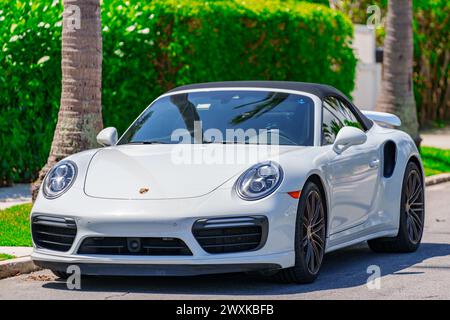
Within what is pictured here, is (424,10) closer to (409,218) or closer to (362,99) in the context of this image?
(362,99)

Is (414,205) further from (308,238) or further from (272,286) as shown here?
(272,286)

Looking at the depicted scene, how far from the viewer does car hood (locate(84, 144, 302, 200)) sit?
8914mm

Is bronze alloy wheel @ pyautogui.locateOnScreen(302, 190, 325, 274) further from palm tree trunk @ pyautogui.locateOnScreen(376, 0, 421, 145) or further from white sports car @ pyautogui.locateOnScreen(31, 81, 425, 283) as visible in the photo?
palm tree trunk @ pyautogui.locateOnScreen(376, 0, 421, 145)

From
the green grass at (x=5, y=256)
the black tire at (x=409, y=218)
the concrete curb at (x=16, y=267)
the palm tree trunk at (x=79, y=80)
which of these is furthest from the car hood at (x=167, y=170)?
the palm tree trunk at (x=79, y=80)

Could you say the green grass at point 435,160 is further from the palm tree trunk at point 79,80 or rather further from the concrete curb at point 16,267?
the concrete curb at point 16,267

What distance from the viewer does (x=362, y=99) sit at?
28.4m

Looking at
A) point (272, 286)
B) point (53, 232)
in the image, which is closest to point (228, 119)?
point (272, 286)

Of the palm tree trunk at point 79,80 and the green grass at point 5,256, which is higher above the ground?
the palm tree trunk at point 79,80

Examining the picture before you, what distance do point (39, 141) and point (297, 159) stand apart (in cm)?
776

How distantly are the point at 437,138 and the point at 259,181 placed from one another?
17795 mm

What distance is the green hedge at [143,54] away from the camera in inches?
637

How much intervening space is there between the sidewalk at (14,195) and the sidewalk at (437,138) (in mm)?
10128

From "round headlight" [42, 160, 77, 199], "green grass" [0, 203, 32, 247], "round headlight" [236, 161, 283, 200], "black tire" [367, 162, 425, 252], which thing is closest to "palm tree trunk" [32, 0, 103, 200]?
"green grass" [0, 203, 32, 247]

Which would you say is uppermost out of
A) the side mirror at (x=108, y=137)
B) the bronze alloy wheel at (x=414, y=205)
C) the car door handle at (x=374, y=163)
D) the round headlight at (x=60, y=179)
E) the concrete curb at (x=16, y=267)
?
the side mirror at (x=108, y=137)
